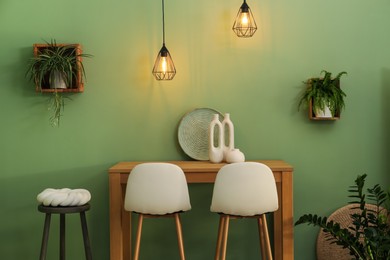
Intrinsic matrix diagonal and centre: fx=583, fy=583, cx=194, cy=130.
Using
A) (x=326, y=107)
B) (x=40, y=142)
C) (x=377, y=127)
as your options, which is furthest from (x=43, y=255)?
(x=377, y=127)

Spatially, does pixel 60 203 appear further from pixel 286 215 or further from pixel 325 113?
pixel 325 113

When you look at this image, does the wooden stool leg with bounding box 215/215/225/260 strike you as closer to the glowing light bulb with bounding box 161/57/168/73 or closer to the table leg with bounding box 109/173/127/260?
the table leg with bounding box 109/173/127/260

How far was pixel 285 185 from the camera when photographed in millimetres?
3891

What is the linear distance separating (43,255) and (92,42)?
5.31 ft

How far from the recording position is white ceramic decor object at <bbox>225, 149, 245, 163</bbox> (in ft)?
13.3

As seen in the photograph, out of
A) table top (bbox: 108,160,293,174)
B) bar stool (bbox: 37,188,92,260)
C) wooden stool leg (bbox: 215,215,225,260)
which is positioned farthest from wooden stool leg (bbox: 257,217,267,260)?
bar stool (bbox: 37,188,92,260)

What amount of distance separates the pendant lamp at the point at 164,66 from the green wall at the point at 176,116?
0.35 feet

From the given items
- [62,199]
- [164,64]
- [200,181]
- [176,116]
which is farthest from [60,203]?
[164,64]

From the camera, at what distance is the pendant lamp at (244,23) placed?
4168mm

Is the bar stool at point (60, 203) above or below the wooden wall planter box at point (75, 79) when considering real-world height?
below

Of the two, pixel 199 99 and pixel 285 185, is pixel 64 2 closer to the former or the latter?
pixel 199 99

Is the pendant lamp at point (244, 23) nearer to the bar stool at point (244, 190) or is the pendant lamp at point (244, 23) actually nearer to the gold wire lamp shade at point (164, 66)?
the gold wire lamp shade at point (164, 66)

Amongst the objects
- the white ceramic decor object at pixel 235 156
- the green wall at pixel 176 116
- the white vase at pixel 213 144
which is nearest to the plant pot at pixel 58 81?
the green wall at pixel 176 116

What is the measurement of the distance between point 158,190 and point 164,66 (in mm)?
1029
